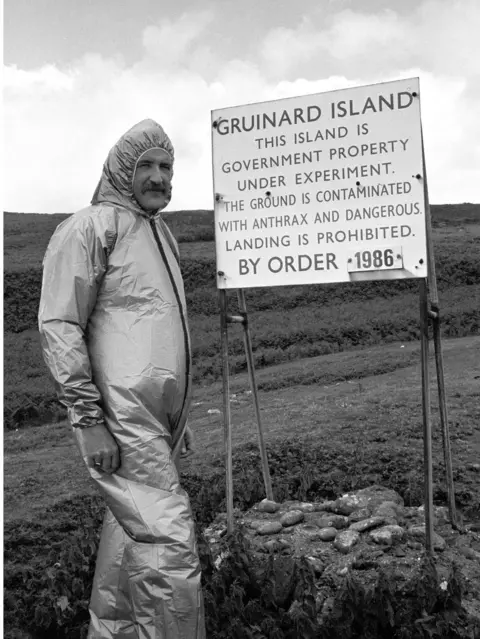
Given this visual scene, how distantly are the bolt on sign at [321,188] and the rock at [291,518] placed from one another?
1571 mm

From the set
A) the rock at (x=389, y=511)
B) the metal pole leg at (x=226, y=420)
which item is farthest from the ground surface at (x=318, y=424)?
the metal pole leg at (x=226, y=420)

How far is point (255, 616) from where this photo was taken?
386 centimetres

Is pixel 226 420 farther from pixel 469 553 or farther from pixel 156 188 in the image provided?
pixel 156 188

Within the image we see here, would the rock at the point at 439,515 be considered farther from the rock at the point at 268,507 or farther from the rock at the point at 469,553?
the rock at the point at 268,507

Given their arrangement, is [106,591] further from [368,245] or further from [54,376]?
[368,245]

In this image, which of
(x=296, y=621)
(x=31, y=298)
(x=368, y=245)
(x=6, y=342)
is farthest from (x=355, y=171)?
(x=31, y=298)

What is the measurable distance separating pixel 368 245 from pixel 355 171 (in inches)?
16.9

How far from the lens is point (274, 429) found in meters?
8.22

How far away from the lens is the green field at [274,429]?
15.2 feet

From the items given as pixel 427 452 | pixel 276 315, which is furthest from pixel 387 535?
pixel 276 315

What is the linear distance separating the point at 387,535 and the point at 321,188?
2.06 metres

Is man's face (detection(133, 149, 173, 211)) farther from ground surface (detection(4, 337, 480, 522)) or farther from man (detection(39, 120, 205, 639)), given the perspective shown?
ground surface (detection(4, 337, 480, 522))

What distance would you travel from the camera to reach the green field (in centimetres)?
462

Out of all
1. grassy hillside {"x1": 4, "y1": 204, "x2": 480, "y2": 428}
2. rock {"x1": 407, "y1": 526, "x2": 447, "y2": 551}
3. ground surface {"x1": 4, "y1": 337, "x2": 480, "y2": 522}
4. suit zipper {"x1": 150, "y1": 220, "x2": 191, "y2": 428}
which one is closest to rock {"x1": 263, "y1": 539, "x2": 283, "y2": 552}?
rock {"x1": 407, "y1": 526, "x2": 447, "y2": 551}
